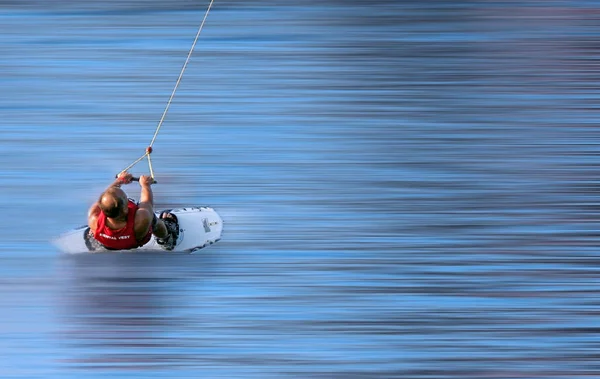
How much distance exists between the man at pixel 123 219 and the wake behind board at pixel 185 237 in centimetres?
20

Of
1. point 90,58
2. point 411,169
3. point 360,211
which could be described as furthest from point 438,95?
point 90,58

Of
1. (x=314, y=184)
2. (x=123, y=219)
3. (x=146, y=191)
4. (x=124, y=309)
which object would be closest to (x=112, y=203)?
(x=123, y=219)

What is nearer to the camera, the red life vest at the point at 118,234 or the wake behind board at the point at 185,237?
the red life vest at the point at 118,234

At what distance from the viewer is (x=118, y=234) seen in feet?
16.4

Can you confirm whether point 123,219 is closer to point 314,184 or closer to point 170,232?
point 170,232

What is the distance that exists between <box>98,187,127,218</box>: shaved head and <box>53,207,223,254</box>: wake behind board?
2.32ft

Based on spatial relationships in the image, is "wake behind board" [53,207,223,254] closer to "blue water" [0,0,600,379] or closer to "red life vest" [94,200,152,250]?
"blue water" [0,0,600,379]

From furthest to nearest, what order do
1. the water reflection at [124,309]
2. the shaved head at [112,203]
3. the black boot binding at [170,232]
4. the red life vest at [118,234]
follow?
the black boot binding at [170,232] → the water reflection at [124,309] → the red life vest at [118,234] → the shaved head at [112,203]

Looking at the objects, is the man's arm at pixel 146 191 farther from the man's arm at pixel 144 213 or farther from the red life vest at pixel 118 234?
the red life vest at pixel 118 234

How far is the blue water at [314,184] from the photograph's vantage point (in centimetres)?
514

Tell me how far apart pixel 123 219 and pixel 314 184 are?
52.4 inches

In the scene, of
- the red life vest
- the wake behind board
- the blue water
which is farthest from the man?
the blue water

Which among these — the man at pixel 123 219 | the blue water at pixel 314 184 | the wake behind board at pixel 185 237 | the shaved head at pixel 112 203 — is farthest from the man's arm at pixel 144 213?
the blue water at pixel 314 184

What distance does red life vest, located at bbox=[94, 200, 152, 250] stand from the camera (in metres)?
4.98
